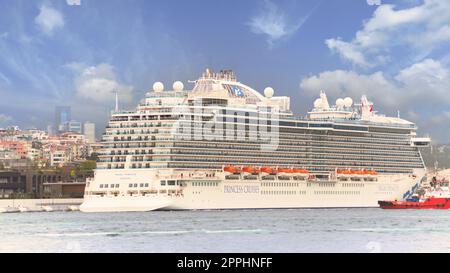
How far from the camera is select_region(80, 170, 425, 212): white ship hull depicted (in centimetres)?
6888

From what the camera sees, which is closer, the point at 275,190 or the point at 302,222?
the point at 302,222

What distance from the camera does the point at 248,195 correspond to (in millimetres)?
74625

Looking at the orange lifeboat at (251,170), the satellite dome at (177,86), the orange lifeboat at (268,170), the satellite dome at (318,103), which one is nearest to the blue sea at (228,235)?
the orange lifeboat at (251,170)

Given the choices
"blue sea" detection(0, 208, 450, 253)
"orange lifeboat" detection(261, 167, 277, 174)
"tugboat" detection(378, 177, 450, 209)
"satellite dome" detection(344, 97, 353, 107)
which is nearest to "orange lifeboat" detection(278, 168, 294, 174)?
"orange lifeboat" detection(261, 167, 277, 174)

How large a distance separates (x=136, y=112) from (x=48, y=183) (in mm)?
32369

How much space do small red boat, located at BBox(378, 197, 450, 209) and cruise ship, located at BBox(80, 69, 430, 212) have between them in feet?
7.22

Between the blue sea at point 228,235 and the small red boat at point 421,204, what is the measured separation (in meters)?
21.7

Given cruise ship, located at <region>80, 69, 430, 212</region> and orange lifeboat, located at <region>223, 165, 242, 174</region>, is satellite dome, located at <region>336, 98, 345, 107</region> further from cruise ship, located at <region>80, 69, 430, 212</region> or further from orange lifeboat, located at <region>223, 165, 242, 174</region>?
orange lifeboat, located at <region>223, 165, 242, 174</region>

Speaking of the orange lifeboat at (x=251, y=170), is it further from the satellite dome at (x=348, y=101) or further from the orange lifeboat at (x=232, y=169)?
the satellite dome at (x=348, y=101)

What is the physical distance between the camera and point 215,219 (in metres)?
57.4

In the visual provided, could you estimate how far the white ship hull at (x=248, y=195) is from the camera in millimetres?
68875

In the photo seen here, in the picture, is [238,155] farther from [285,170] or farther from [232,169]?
[285,170]

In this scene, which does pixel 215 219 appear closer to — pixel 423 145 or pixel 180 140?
pixel 180 140
